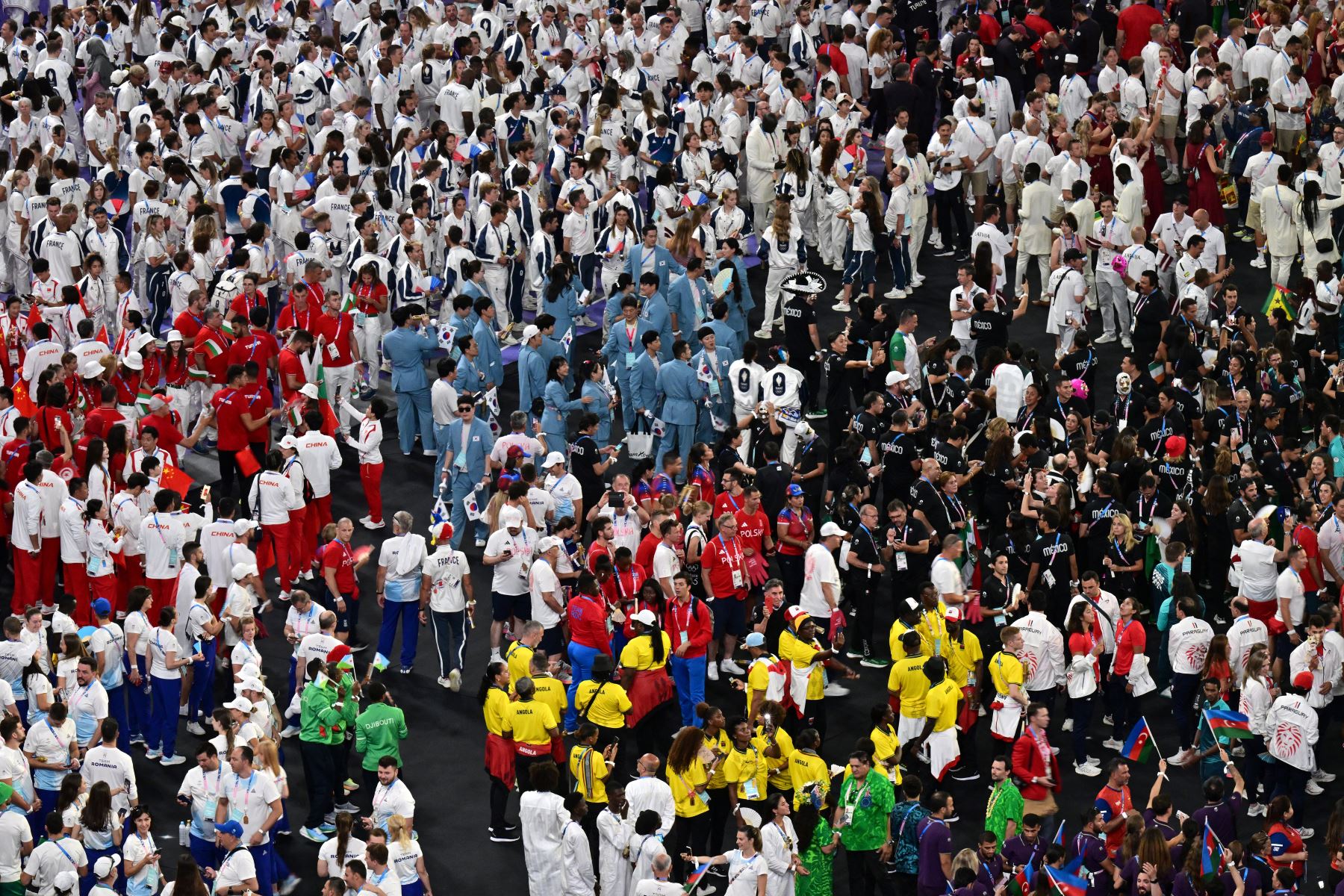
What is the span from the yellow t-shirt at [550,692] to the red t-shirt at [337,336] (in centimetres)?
631

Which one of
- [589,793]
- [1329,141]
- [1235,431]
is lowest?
[589,793]

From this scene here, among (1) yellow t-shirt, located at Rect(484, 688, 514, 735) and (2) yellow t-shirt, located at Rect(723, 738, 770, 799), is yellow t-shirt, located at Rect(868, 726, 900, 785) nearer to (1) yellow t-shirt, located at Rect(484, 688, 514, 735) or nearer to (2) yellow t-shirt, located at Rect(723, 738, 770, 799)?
(2) yellow t-shirt, located at Rect(723, 738, 770, 799)

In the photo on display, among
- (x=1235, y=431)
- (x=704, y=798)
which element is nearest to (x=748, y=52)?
(x=1235, y=431)

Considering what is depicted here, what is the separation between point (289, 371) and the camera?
20.4 m

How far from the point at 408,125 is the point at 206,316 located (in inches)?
201

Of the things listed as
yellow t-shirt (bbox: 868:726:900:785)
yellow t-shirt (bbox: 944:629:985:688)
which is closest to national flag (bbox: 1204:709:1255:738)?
yellow t-shirt (bbox: 944:629:985:688)

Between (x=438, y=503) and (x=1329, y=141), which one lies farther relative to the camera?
(x=1329, y=141)

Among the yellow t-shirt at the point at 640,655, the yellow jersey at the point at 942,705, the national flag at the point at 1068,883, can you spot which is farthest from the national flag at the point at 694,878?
the national flag at the point at 1068,883

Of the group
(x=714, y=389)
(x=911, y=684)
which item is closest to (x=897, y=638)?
(x=911, y=684)

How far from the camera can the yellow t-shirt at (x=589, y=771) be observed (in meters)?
15.0

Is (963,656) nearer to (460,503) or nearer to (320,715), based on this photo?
(320,715)

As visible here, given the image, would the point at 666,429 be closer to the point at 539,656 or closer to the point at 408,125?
the point at 539,656

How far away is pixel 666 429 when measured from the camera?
19.9m

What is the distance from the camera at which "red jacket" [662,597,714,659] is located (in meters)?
16.6
